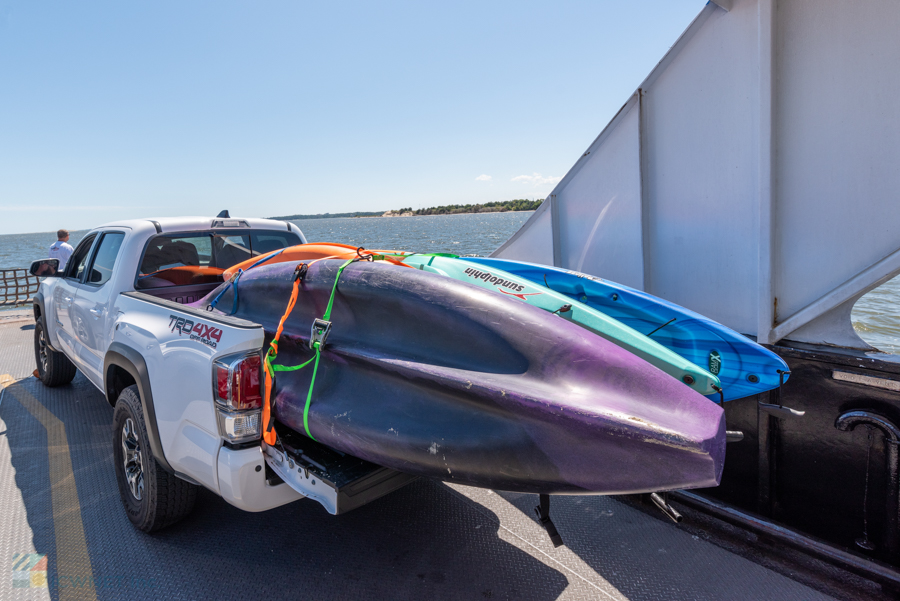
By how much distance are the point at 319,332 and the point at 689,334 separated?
237cm

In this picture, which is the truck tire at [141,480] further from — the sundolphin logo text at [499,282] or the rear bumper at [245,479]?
the sundolphin logo text at [499,282]

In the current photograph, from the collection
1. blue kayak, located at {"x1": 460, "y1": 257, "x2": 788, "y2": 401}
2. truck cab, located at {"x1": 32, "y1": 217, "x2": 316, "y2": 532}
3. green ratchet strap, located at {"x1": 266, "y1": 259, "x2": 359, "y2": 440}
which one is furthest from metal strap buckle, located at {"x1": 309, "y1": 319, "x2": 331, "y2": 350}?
blue kayak, located at {"x1": 460, "y1": 257, "x2": 788, "y2": 401}

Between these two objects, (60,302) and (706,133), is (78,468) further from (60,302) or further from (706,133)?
(706,133)

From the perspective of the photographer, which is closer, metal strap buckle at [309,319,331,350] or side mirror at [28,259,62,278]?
metal strap buckle at [309,319,331,350]

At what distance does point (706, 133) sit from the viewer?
150 inches

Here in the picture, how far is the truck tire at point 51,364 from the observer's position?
566 centimetres

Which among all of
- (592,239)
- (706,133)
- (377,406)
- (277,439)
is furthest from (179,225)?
(706,133)

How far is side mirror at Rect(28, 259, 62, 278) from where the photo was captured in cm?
479

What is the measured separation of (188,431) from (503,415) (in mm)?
1582

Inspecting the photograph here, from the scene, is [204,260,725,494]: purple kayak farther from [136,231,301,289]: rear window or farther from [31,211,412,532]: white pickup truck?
[136,231,301,289]: rear window

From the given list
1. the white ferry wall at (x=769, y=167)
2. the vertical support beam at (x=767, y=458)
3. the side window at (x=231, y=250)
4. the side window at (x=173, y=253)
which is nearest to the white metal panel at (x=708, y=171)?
the white ferry wall at (x=769, y=167)

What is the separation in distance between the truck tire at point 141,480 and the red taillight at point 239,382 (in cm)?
91

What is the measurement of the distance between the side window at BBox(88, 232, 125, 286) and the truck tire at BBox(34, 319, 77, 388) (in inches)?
73.4

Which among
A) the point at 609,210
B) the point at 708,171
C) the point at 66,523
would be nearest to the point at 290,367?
the point at 66,523
